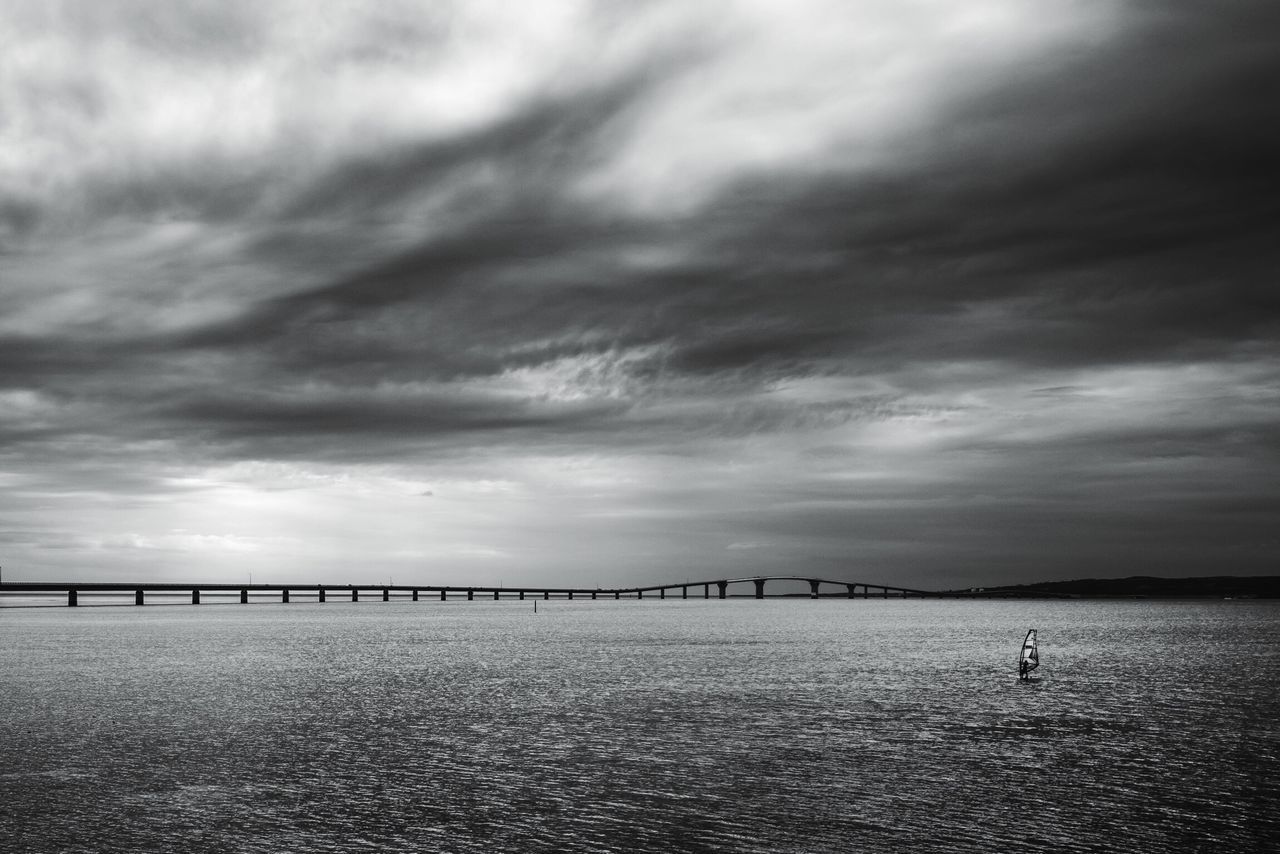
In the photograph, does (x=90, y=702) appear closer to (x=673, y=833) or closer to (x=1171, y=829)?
(x=673, y=833)

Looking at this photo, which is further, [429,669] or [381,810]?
[429,669]

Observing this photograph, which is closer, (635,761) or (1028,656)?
(635,761)

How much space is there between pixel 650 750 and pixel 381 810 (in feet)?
34.9

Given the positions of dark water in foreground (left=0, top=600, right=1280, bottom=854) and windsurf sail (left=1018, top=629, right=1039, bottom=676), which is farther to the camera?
windsurf sail (left=1018, top=629, right=1039, bottom=676)

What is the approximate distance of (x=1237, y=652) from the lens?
9438cm

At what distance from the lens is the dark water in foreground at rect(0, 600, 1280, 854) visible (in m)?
22.0

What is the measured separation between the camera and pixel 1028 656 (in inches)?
2689

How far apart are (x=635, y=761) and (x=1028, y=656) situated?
45428mm

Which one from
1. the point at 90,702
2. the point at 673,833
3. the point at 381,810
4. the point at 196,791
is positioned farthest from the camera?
the point at 90,702

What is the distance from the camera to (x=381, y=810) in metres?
24.3

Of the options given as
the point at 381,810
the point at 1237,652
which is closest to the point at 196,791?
the point at 381,810

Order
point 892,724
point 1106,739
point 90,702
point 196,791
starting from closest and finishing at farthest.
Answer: point 196,791, point 1106,739, point 892,724, point 90,702

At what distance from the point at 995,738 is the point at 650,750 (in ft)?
41.4

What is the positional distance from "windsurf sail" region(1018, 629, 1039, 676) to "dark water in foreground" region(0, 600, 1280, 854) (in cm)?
260
